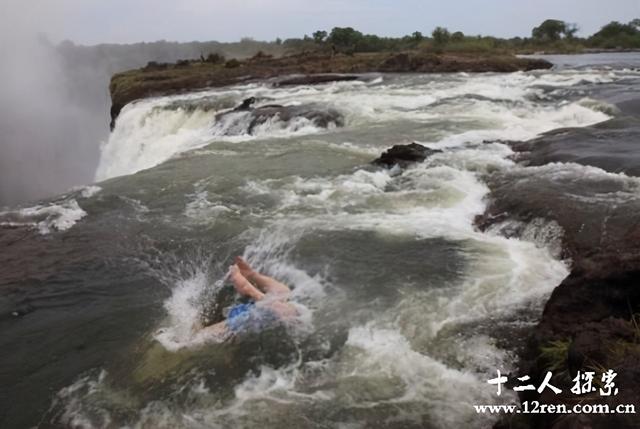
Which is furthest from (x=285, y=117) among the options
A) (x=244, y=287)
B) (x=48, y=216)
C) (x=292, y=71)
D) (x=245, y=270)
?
(x=292, y=71)

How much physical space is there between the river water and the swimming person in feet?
0.51

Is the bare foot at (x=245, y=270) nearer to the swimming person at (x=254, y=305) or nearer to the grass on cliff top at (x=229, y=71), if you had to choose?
the swimming person at (x=254, y=305)

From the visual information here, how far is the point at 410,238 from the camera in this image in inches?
289

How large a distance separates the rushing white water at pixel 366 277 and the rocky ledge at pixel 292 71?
15.6 meters

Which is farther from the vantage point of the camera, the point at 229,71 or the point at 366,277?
the point at 229,71

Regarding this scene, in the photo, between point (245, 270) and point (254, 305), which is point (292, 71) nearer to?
point (245, 270)

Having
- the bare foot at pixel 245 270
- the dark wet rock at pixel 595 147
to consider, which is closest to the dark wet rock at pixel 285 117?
the dark wet rock at pixel 595 147

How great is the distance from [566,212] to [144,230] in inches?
248

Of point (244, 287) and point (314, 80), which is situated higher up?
point (314, 80)

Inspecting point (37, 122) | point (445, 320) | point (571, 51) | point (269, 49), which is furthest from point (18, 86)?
point (445, 320)

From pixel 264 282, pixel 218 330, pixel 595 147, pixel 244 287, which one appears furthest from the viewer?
pixel 595 147

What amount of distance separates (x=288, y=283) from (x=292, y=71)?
94.4ft

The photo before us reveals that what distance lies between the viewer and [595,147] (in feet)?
32.7

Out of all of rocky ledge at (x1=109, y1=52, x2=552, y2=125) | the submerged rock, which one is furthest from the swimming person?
rocky ledge at (x1=109, y1=52, x2=552, y2=125)
